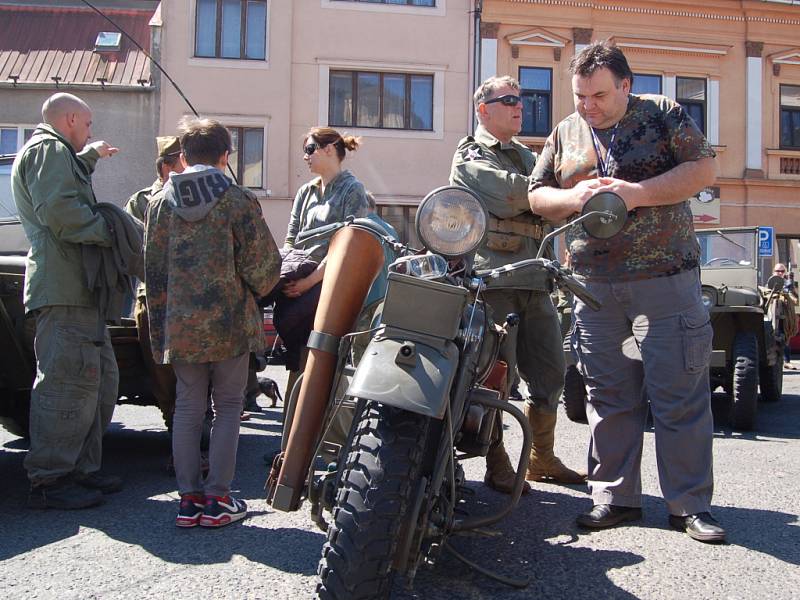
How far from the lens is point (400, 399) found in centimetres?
213

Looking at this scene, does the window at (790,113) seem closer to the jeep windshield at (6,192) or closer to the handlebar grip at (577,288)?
the jeep windshield at (6,192)

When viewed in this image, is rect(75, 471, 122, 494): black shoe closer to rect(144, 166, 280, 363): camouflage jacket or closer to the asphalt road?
the asphalt road

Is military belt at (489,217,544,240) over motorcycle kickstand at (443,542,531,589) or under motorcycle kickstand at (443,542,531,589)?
over

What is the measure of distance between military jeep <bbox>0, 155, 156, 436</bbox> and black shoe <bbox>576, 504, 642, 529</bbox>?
101 inches

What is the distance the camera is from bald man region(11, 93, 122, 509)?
357cm

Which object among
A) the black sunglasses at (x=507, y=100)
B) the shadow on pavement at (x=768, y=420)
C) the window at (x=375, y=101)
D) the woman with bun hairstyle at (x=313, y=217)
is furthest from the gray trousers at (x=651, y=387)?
the window at (x=375, y=101)

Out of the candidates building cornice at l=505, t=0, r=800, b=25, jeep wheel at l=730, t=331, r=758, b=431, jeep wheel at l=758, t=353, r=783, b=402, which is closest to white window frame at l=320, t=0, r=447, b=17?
building cornice at l=505, t=0, r=800, b=25

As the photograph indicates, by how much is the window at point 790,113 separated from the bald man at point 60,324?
19.3 meters

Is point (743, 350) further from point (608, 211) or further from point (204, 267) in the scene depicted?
point (204, 267)

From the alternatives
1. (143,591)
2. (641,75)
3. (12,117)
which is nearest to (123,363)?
(143,591)

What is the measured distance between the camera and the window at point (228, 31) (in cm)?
1750

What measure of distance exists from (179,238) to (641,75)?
682 inches

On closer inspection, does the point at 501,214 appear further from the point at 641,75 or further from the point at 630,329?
the point at 641,75

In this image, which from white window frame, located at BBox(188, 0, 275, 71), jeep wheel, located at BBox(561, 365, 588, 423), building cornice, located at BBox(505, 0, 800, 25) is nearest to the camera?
jeep wheel, located at BBox(561, 365, 588, 423)
